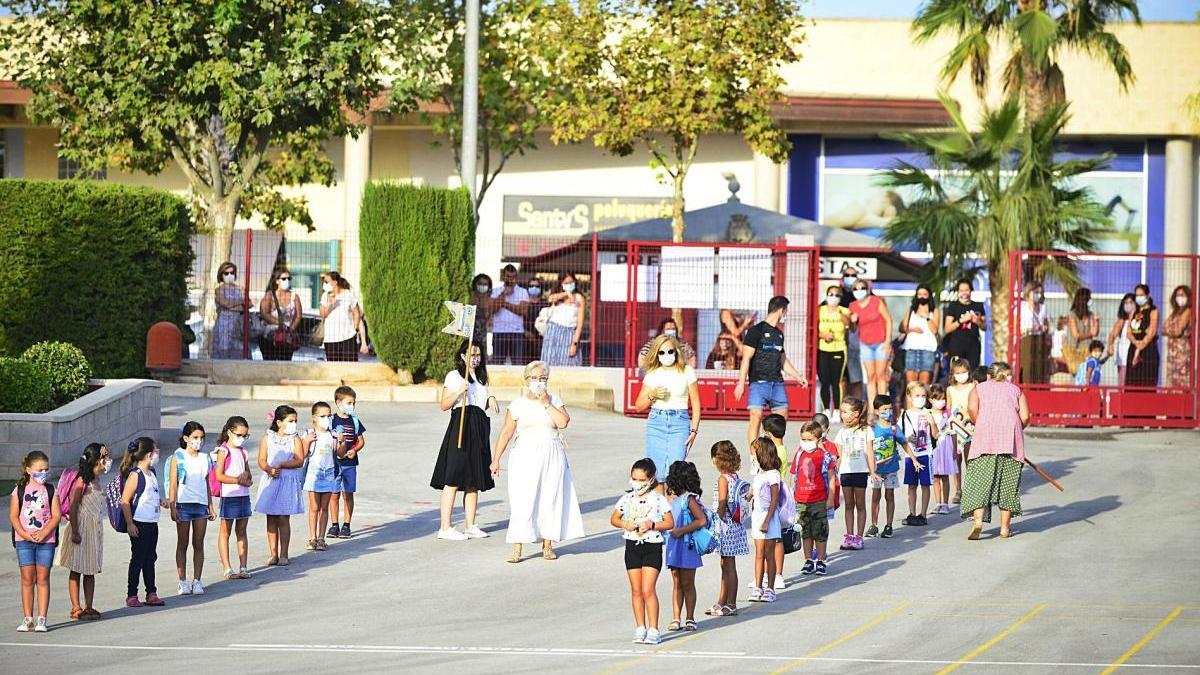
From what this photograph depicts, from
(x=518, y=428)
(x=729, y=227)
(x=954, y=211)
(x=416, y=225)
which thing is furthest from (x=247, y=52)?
(x=518, y=428)

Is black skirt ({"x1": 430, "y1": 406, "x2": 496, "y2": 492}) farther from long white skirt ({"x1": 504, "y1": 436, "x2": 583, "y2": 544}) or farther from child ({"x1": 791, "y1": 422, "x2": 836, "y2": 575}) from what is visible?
child ({"x1": 791, "y1": 422, "x2": 836, "y2": 575})

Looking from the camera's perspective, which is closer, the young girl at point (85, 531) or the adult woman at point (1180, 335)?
the young girl at point (85, 531)

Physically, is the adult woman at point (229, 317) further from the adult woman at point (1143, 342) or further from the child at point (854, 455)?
the child at point (854, 455)

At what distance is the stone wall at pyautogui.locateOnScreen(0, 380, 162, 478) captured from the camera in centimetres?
1736

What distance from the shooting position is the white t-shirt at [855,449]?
15.1 m

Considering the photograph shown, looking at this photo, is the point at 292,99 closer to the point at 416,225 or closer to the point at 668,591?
the point at 416,225

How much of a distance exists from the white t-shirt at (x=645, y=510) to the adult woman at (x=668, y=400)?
332 centimetres

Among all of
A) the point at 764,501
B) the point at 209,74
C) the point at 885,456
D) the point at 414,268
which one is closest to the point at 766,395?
the point at 885,456

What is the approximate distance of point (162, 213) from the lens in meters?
22.1

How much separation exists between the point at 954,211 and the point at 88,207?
35.4ft

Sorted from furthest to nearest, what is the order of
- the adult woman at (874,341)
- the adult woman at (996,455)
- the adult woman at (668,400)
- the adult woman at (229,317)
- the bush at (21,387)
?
the adult woman at (229,317)
the adult woman at (874,341)
the bush at (21,387)
the adult woman at (996,455)
the adult woman at (668,400)

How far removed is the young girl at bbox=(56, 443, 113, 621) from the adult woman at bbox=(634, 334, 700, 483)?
14.9 ft

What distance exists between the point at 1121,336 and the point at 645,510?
44.2ft

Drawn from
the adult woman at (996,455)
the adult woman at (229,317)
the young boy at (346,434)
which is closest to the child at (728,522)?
the young boy at (346,434)
